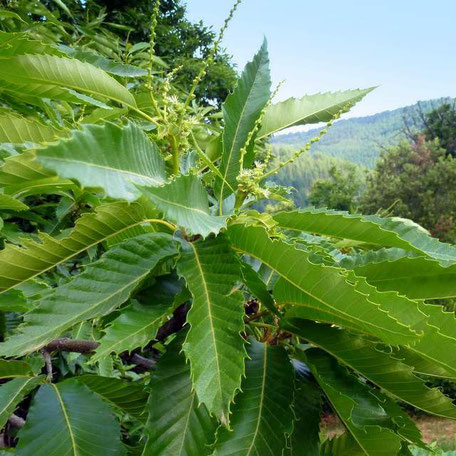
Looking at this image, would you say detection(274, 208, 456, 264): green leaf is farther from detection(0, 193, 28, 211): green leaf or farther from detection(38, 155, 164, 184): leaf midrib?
detection(0, 193, 28, 211): green leaf

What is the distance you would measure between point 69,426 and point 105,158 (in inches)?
17.4

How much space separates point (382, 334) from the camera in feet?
1.64

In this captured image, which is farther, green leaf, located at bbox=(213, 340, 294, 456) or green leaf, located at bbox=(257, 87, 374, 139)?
green leaf, located at bbox=(257, 87, 374, 139)

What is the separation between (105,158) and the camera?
18.0 inches

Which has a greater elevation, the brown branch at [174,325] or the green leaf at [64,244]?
the green leaf at [64,244]

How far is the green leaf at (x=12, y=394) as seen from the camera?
75cm

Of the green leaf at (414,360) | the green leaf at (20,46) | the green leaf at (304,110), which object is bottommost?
the green leaf at (414,360)

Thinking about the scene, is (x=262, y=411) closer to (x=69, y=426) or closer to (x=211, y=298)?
(x=211, y=298)

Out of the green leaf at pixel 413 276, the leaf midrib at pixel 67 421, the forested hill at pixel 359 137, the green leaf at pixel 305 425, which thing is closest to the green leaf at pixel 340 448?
the green leaf at pixel 305 425

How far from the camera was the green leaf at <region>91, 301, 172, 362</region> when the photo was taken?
0.54 metres

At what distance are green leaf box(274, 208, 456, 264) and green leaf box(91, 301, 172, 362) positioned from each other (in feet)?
0.70

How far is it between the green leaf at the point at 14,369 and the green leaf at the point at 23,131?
36 centimetres

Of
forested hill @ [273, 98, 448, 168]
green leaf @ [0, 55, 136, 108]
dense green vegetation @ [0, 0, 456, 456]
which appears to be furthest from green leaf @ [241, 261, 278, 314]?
forested hill @ [273, 98, 448, 168]

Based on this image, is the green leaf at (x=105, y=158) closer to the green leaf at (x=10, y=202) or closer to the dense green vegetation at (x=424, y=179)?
the green leaf at (x=10, y=202)
